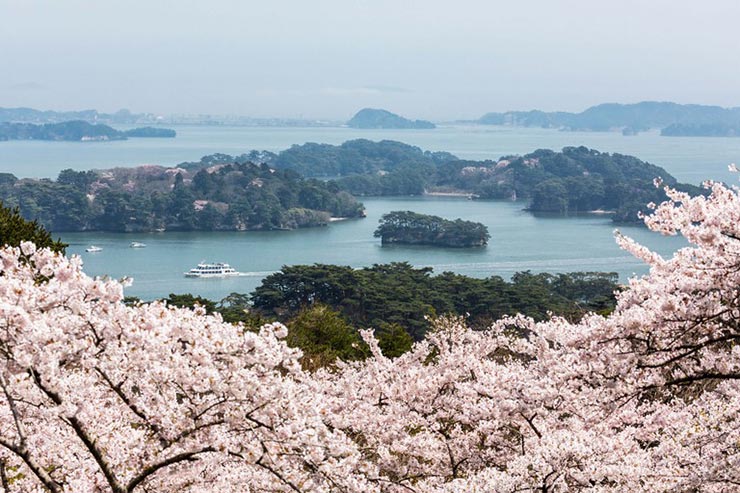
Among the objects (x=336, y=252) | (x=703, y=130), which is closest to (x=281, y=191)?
(x=336, y=252)

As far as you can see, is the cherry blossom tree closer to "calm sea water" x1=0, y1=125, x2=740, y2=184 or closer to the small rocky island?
the small rocky island

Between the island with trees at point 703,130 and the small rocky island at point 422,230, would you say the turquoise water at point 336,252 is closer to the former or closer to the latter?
the small rocky island at point 422,230

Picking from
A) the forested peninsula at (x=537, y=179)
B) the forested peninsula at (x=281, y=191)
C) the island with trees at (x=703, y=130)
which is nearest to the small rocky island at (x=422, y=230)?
the forested peninsula at (x=281, y=191)

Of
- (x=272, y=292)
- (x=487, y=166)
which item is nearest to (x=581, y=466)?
(x=272, y=292)

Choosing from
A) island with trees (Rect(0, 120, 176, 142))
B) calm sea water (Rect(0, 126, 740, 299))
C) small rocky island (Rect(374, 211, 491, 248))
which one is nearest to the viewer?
calm sea water (Rect(0, 126, 740, 299))

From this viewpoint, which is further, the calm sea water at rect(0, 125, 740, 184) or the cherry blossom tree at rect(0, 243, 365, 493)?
the calm sea water at rect(0, 125, 740, 184)

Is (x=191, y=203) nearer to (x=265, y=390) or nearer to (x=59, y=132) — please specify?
(x=265, y=390)

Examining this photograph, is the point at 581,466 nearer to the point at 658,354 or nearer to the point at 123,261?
the point at 658,354

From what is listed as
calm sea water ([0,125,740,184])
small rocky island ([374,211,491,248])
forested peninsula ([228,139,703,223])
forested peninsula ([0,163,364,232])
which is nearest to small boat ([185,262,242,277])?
small rocky island ([374,211,491,248])
